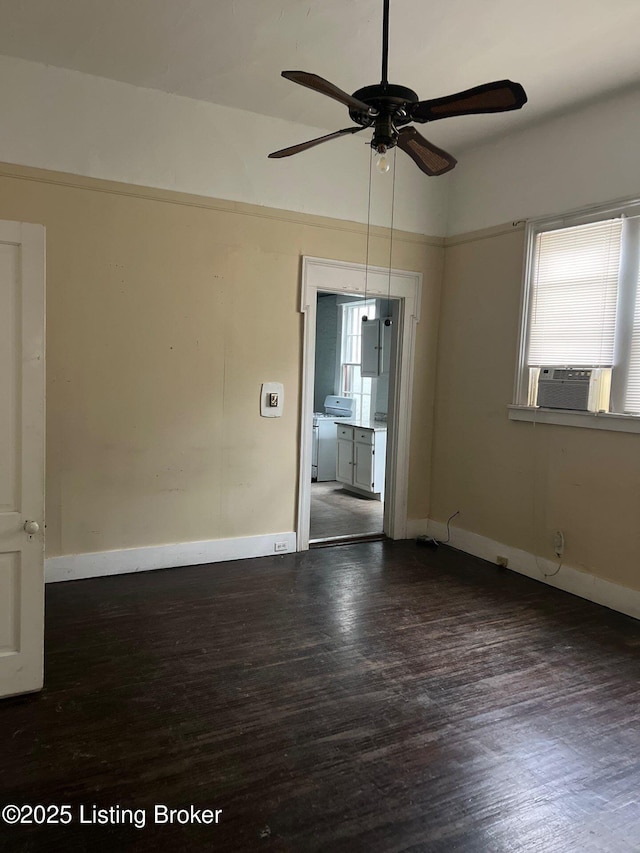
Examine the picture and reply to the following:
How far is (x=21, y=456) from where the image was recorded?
2666 mm

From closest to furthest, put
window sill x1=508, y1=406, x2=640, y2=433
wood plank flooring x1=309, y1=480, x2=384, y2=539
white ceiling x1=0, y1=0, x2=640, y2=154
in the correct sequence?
white ceiling x1=0, y1=0, x2=640, y2=154 → window sill x1=508, y1=406, x2=640, y2=433 → wood plank flooring x1=309, y1=480, x2=384, y2=539

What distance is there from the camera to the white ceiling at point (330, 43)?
316cm

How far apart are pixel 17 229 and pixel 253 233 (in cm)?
232

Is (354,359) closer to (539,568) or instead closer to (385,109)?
(539,568)

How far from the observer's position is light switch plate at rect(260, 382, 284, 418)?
4.82 metres

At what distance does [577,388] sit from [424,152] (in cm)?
220

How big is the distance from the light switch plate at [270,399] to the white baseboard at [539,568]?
5.71ft

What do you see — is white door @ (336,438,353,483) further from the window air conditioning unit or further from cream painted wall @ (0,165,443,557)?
the window air conditioning unit

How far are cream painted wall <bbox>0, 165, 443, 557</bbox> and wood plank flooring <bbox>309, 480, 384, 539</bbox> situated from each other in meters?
0.93

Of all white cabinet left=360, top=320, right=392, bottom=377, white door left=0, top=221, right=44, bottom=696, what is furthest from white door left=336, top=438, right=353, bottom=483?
white door left=0, top=221, right=44, bottom=696

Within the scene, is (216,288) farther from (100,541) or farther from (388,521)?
(388,521)

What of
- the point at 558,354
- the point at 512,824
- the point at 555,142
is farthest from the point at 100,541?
the point at 555,142

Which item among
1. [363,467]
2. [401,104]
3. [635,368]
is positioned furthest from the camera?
[363,467]

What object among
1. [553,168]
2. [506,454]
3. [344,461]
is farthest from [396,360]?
[344,461]
